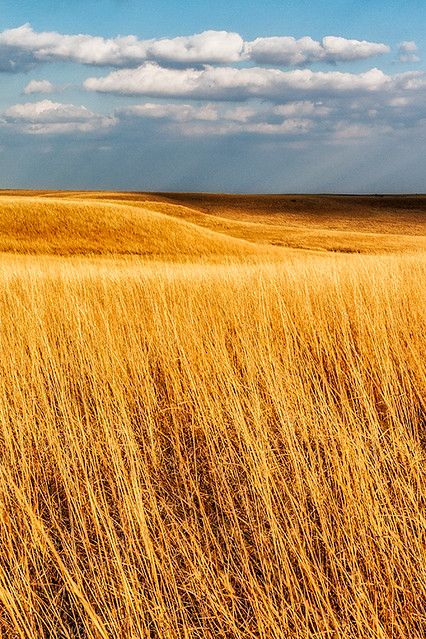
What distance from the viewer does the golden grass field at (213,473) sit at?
2213 millimetres

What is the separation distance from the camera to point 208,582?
7.62 ft

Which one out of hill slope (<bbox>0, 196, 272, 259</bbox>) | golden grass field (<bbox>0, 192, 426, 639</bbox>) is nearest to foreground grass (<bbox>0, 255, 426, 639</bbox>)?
golden grass field (<bbox>0, 192, 426, 639</bbox>)

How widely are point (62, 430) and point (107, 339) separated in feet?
4.71

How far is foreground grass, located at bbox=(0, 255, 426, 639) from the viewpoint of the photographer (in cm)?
220

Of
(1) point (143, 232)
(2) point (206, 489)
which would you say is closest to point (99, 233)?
(1) point (143, 232)

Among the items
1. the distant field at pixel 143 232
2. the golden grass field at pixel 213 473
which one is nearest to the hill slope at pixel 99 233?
the distant field at pixel 143 232

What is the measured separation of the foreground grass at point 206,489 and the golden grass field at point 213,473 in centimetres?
2

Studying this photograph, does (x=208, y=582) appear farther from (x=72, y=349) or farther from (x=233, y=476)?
(x=72, y=349)

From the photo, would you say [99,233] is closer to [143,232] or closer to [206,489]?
[143,232]

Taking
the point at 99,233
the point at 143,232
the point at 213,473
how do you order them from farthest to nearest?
the point at 143,232 → the point at 99,233 → the point at 213,473

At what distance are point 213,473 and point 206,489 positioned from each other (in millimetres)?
94

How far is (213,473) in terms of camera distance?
3.02 meters

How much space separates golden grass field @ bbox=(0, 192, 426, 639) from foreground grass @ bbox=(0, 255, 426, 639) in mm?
16

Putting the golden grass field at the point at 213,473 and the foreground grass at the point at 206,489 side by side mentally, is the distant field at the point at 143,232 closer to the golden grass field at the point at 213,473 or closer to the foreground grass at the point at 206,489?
the golden grass field at the point at 213,473
